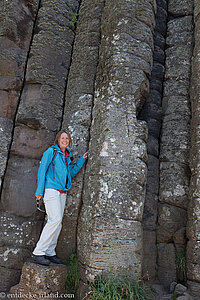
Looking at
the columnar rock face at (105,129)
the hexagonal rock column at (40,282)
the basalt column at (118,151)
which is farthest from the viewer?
the columnar rock face at (105,129)

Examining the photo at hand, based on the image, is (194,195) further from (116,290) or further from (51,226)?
(51,226)

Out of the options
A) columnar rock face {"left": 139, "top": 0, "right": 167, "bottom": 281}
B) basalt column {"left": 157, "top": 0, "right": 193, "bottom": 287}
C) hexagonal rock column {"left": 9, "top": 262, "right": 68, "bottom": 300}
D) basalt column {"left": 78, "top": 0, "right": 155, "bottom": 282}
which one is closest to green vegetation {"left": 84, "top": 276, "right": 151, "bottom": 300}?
basalt column {"left": 78, "top": 0, "right": 155, "bottom": 282}

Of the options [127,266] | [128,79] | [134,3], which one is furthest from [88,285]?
[134,3]

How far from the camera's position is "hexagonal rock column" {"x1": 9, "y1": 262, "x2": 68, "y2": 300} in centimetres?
315

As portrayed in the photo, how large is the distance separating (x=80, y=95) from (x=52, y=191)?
5.59 ft

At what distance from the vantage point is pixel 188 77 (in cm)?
475

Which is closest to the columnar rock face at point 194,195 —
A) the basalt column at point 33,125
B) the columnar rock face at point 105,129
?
the columnar rock face at point 105,129

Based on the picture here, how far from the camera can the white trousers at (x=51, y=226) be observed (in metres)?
3.40

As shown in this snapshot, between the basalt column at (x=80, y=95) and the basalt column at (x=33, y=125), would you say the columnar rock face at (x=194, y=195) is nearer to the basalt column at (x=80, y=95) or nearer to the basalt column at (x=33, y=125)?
the basalt column at (x=80, y=95)

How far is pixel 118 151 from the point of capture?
3.62 meters

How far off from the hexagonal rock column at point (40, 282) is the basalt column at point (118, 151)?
0.34m

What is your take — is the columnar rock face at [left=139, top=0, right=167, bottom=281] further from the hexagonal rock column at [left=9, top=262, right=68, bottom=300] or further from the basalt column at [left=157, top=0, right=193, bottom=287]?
the hexagonal rock column at [left=9, top=262, right=68, bottom=300]

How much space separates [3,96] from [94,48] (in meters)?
1.78

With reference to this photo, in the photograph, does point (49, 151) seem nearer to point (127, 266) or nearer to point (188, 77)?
point (127, 266)
